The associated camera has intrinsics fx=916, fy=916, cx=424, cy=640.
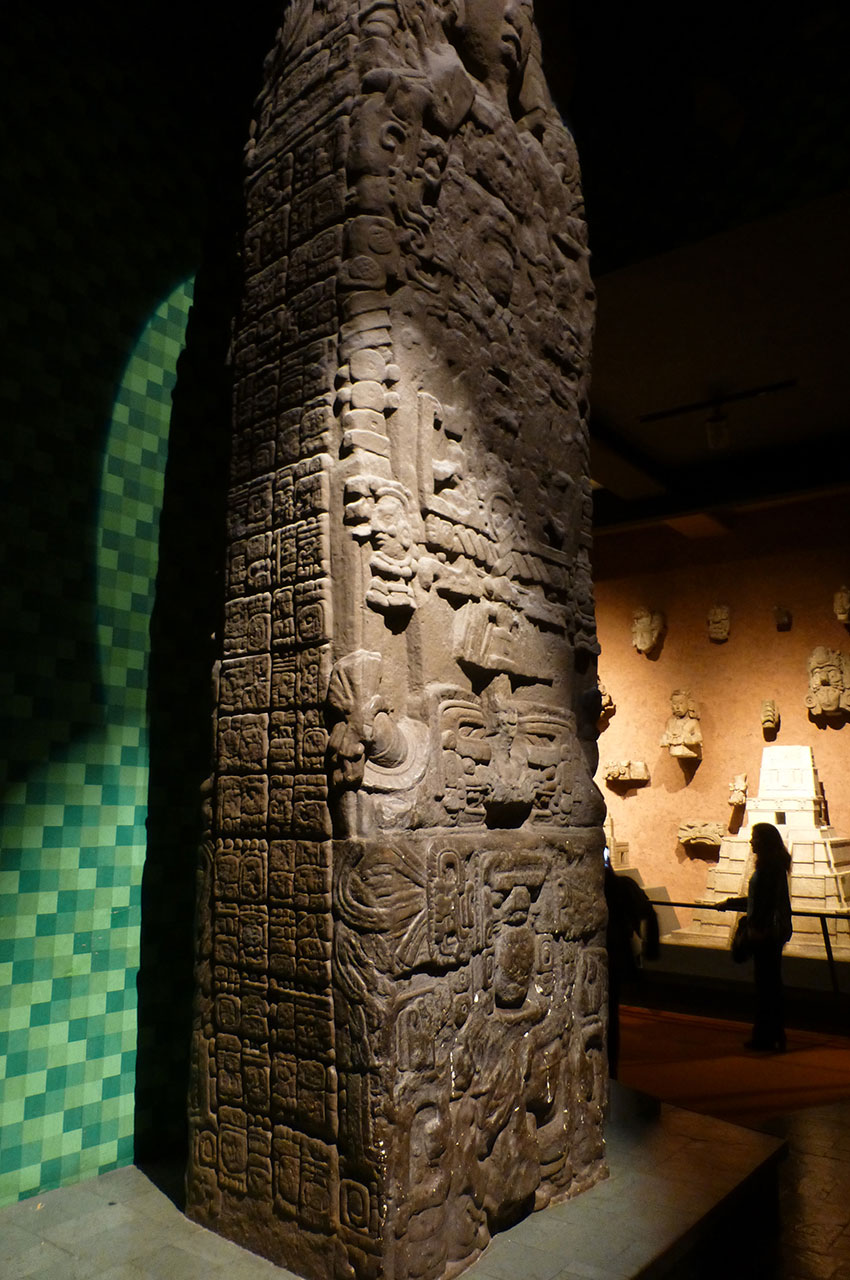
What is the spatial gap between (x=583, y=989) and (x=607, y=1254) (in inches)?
34.6

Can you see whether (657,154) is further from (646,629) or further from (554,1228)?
(646,629)

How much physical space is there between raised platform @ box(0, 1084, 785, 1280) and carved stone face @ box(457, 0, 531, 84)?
13.7 feet

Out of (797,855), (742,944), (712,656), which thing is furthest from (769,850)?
(712,656)

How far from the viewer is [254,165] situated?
3.48 meters

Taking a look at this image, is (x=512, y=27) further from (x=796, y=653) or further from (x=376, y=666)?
(x=796, y=653)

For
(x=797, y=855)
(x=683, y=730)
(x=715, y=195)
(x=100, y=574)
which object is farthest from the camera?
(x=683, y=730)

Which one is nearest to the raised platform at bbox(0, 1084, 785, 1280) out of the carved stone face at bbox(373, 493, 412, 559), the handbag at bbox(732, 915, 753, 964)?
the carved stone face at bbox(373, 493, 412, 559)

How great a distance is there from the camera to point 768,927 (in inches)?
240

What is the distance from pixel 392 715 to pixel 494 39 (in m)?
2.75

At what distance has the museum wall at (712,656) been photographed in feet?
34.1

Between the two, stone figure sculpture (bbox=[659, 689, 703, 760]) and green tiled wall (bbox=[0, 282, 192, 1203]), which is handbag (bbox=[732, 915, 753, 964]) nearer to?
green tiled wall (bbox=[0, 282, 192, 1203])

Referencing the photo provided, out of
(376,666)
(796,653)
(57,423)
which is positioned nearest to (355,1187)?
(376,666)

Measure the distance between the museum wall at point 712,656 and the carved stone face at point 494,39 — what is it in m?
7.42

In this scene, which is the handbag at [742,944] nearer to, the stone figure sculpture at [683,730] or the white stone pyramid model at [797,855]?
the white stone pyramid model at [797,855]
